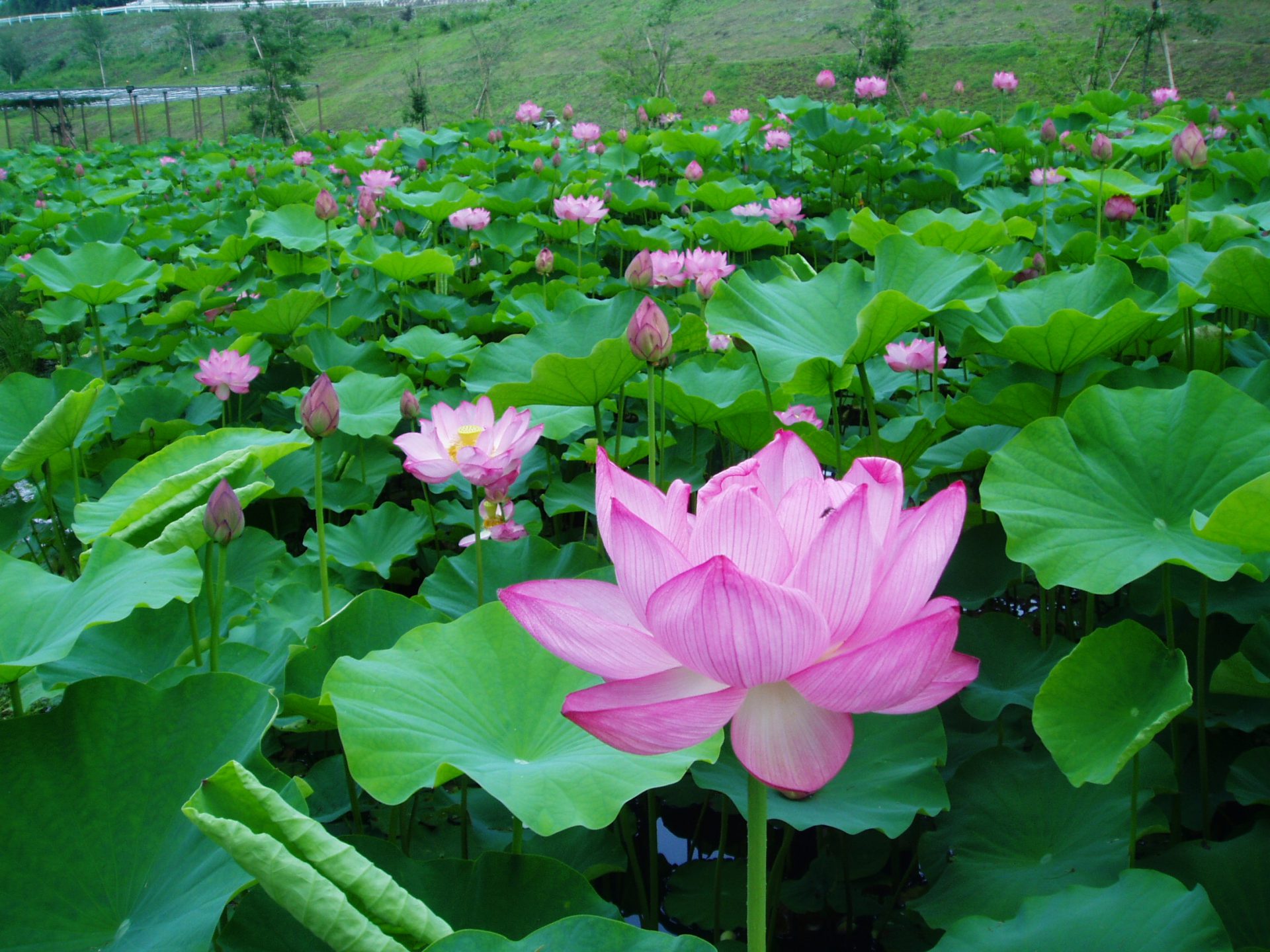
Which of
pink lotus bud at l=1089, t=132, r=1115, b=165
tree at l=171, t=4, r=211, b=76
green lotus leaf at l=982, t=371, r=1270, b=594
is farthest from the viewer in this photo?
tree at l=171, t=4, r=211, b=76

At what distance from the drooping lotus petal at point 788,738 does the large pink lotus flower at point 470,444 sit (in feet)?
2.49

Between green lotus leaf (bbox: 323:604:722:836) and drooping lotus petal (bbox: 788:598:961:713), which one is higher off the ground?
drooping lotus petal (bbox: 788:598:961:713)

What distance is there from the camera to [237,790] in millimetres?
612

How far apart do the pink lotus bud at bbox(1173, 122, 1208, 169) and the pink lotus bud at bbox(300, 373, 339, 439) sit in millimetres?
1619

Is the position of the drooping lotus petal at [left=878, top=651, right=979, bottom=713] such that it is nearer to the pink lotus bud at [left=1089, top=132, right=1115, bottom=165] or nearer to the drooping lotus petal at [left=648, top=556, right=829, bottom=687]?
the drooping lotus petal at [left=648, top=556, right=829, bottom=687]

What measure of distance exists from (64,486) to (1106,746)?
2030mm

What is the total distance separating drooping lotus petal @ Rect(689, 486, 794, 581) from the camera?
477 mm

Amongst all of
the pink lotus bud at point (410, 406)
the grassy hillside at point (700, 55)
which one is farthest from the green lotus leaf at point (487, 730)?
the grassy hillside at point (700, 55)

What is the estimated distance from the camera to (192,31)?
100ft

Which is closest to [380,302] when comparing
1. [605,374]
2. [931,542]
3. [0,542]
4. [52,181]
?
[0,542]

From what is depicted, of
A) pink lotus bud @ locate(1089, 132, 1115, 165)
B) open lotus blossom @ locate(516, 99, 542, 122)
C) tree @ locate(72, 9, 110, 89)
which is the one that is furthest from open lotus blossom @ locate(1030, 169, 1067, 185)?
tree @ locate(72, 9, 110, 89)

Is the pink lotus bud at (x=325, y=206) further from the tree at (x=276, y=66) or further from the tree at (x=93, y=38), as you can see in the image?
the tree at (x=93, y=38)

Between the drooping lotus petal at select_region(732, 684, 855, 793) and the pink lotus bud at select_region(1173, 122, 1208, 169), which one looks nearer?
the drooping lotus petal at select_region(732, 684, 855, 793)

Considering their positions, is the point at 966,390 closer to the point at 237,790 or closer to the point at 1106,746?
the point at 1106,746
